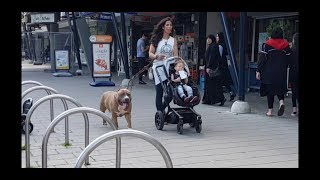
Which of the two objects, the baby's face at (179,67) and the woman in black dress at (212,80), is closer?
the baby's face at (179,67)

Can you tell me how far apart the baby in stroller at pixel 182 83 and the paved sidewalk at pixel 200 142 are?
0.58 m

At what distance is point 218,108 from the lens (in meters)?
9.39

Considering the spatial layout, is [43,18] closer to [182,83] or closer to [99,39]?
[99,39]

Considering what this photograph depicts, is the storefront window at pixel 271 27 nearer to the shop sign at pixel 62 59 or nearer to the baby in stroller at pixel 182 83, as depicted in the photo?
the baby in stroller at pixel 182 83

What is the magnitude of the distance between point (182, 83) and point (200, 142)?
3.38 ft

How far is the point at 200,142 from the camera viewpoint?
6250mm

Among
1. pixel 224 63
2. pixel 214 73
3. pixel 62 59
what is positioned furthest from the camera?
pixel 62 59

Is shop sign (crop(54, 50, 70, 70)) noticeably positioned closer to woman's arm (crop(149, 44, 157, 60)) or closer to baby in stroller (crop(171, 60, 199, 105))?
woman's arm (crop(149, 44, 157, 60))

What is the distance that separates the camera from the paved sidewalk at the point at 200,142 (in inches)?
206

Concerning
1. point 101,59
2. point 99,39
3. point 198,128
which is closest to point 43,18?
point 99,39

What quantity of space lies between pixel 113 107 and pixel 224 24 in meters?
3.55

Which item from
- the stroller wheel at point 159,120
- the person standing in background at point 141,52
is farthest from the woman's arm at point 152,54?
the person standing in background at point 141,52
